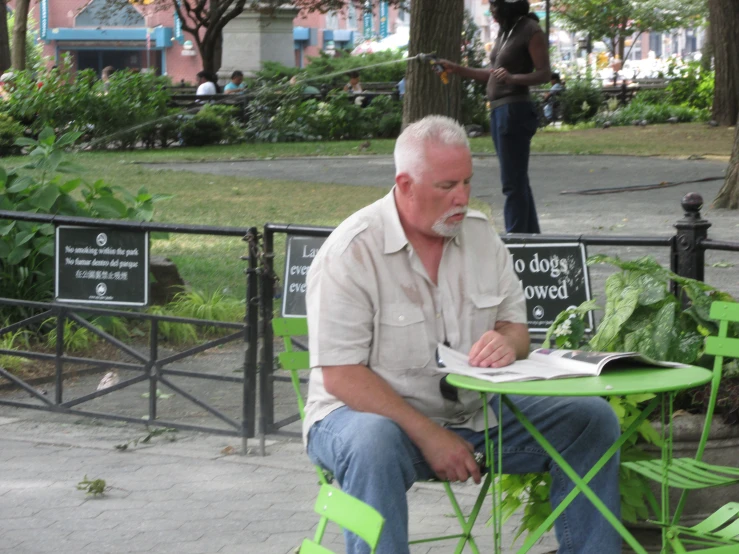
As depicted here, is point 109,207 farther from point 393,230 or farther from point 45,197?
point 393,230

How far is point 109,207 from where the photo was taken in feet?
23.8

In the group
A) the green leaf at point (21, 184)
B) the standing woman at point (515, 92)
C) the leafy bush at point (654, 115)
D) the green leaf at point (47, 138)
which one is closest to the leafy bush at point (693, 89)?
the leafy bush at point (654, 115)

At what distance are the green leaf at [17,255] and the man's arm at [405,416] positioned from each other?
13.2ft

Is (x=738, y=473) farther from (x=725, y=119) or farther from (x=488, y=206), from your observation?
(x=725, y=119)

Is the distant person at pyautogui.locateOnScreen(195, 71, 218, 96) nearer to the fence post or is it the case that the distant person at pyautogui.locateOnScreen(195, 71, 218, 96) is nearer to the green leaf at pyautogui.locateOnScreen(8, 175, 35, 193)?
the green leaf at pyautogui.locateOnScreen(8, 175, 35, 193)

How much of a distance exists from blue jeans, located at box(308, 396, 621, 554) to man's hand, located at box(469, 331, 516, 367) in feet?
0.79

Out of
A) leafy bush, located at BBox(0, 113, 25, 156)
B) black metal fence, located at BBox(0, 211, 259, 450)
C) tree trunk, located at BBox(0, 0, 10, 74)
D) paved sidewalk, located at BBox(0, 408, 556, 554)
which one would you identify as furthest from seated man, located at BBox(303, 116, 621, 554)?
tree trunk, located at BBox(0, 0, 10, 74)

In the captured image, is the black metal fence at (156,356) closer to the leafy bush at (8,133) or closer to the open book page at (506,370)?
the open book page at (506,370)

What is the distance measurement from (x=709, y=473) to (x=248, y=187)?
37.7 ft

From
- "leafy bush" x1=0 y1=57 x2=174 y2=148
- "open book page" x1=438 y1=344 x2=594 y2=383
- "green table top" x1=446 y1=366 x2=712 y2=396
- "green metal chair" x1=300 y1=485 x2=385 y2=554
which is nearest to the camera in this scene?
"green metal chair" x1=300 y1=485 x2=385 y2=554

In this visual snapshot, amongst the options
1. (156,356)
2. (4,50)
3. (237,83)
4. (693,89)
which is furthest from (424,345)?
(693,89)

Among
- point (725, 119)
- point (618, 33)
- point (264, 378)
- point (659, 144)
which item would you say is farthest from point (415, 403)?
point (618, 33)

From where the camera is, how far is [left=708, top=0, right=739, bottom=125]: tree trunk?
77.9 feet

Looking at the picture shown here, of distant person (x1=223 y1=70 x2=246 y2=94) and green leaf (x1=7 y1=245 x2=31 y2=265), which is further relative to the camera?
distant person (x1=223 y1=70 x2=246 y2=94)
